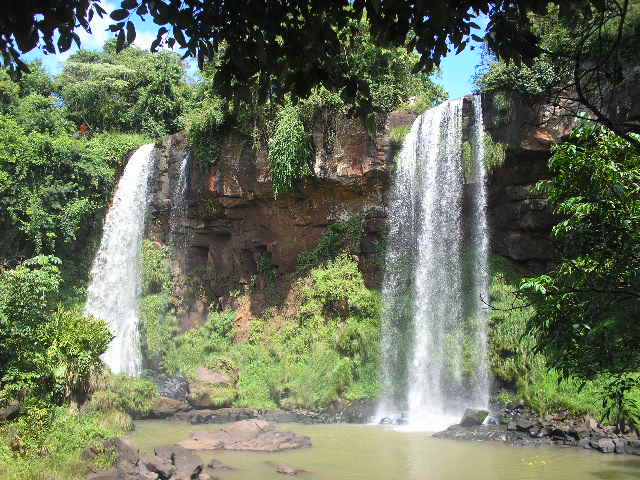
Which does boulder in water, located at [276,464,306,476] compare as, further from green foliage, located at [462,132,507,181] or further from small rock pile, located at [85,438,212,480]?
green foliage, located at [462,132,507,181]

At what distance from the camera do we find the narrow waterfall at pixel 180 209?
20703mm

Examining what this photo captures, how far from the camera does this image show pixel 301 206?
60.6 ft

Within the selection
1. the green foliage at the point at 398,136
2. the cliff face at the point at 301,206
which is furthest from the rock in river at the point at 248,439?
the green foliage at the point at 398,136

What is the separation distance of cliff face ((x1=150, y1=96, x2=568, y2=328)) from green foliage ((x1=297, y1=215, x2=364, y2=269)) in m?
0.23

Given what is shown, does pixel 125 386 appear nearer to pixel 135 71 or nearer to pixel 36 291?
pixel 36 291

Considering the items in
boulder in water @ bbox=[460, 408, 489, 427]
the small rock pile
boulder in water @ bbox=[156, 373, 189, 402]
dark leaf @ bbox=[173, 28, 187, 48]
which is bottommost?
the small rock pile

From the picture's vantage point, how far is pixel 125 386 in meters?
13.7

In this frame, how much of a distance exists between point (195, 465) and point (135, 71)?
72.3 ft

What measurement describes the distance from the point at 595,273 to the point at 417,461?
6.34 metres

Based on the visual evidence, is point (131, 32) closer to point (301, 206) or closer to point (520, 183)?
point (520, 183)

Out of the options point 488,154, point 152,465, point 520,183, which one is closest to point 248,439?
point 152,465

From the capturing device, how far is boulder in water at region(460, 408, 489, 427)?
1178 cm

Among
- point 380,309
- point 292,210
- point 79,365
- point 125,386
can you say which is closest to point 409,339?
point 380,309

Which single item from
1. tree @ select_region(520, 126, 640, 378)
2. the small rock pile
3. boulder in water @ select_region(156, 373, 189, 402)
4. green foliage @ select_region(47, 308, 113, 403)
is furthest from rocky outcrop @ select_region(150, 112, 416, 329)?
tree @ select_region(520, 126, 640, 378)
